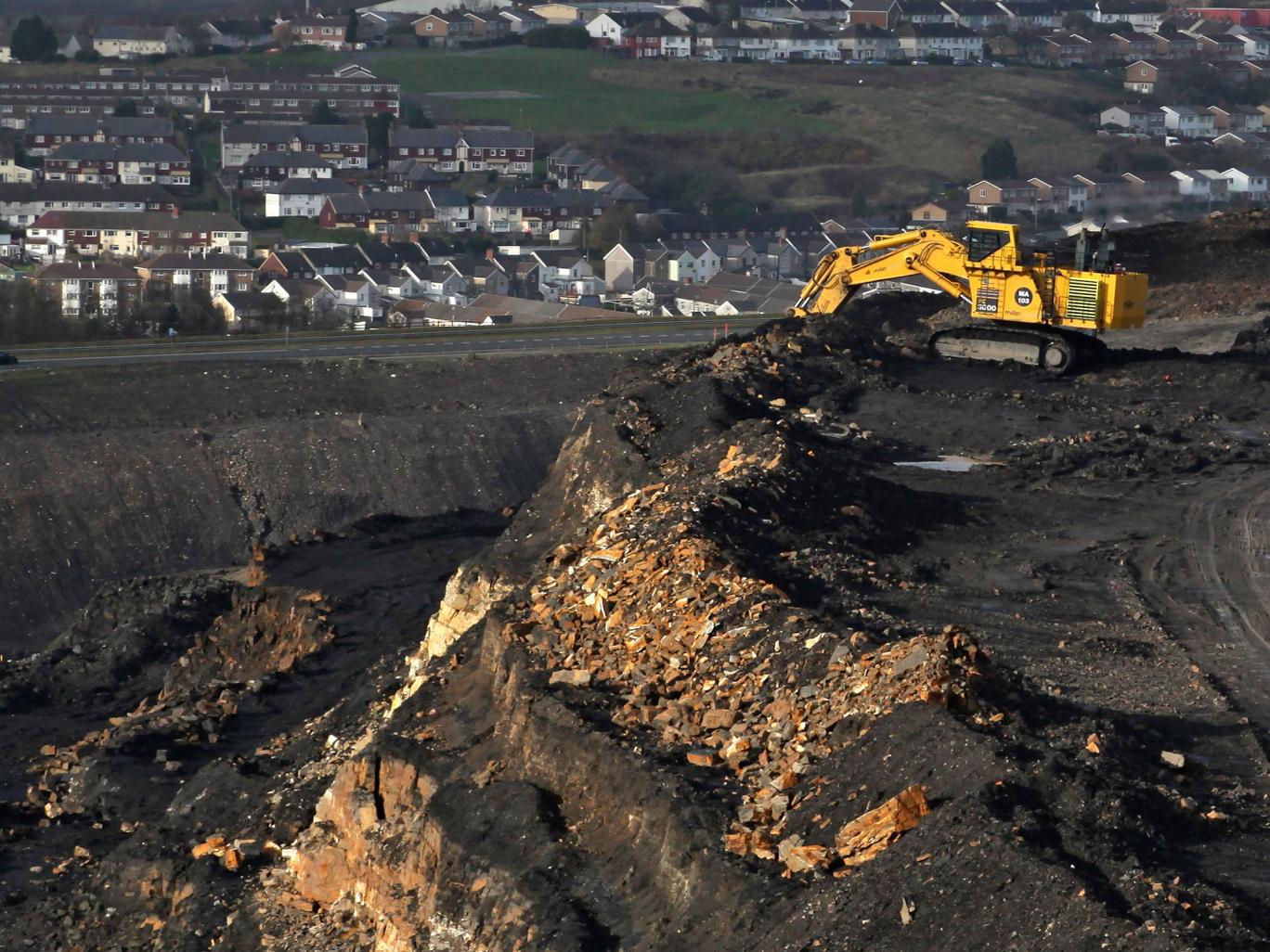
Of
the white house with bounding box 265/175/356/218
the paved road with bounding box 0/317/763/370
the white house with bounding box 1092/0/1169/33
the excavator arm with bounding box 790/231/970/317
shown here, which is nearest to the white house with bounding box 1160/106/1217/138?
the white house with bounding box 1092/0/1169/33

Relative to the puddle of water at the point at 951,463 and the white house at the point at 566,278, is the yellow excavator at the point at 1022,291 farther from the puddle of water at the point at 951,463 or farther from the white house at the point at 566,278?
the white house at the point at 566,278

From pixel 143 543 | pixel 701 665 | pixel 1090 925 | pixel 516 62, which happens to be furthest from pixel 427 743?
pixel 516 62

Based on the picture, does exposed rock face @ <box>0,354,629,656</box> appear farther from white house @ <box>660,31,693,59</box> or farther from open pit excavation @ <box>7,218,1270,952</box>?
white house @ <box>660,31,693,59</box>

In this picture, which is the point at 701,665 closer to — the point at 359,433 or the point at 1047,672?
the point at 1047,672

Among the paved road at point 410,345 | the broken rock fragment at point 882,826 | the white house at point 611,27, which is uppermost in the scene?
the broken rock fragment at point 882,826

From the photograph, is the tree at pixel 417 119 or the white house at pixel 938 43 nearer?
the tree at pixel 417 119

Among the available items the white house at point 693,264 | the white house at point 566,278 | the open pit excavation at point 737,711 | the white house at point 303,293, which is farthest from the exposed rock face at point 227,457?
the white house at point 693,264
